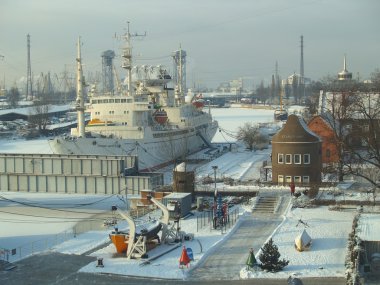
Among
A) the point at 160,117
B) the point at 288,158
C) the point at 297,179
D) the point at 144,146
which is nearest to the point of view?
the point at 297,179

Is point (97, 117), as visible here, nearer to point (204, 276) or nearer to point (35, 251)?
point (35, 251)

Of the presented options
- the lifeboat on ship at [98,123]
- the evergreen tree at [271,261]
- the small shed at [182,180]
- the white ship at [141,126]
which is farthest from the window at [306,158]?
the lifeboat on ship at [98,123]

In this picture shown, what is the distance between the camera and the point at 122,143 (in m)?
53.4

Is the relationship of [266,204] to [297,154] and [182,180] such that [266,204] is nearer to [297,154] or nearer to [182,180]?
[182,180]

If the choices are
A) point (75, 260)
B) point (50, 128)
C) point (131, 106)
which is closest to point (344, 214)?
point (75, 260)

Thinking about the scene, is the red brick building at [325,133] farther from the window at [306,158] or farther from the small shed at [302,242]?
the small shed at [302,242]

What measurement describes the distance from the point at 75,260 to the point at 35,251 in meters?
3.17

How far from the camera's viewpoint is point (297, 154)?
1486 inches

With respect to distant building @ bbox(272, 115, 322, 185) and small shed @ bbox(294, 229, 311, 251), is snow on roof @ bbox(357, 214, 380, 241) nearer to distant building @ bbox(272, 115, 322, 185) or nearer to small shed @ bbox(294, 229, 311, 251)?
small shed @ bbox(294, 229, 311, 251)

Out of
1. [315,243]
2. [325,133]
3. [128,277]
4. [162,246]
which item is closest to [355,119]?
[325,133]

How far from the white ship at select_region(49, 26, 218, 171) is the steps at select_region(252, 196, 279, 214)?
22.1 metres

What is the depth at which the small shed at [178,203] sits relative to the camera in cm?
2998

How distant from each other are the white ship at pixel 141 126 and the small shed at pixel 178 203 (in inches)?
824

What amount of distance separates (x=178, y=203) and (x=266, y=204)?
16.6 feet
